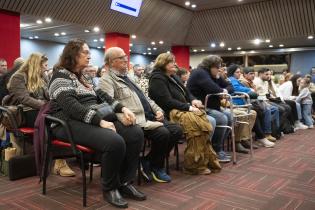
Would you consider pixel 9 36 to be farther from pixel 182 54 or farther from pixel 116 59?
pixel 182 54

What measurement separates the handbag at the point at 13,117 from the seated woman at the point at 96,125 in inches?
31.8

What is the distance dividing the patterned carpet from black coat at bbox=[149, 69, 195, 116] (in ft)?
2.36

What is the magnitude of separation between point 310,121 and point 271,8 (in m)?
4.36

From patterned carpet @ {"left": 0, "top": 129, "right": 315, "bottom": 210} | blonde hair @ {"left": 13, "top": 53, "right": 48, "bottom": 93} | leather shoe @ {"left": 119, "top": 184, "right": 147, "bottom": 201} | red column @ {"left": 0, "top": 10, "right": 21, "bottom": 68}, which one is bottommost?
patterned carpet @ {"left": 0, "top": 129, "right": 315, "bottom": 210}

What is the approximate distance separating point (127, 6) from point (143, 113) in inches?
258

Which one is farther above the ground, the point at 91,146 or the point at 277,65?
the point at 277,65

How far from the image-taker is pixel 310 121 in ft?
22.5

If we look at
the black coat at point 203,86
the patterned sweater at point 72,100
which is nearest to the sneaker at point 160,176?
the patterned sweater at point 72,100

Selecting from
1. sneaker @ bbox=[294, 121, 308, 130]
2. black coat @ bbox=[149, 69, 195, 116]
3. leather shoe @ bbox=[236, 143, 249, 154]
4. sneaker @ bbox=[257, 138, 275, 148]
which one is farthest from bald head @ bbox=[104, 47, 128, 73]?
sneaker @ bbox=[294, 121, 308, 130]

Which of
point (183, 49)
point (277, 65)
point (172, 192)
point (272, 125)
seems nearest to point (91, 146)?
point (172, 192)

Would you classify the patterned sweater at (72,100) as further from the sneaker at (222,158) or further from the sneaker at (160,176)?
the sneaker at (222,158)

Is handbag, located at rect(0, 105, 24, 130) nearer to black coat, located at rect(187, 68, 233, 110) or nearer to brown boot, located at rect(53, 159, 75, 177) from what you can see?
brown boot, located at rect(53, 159, 75, 177)

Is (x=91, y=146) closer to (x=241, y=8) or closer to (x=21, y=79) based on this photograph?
(x=21, y=79)

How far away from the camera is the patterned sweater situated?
7.62ft
